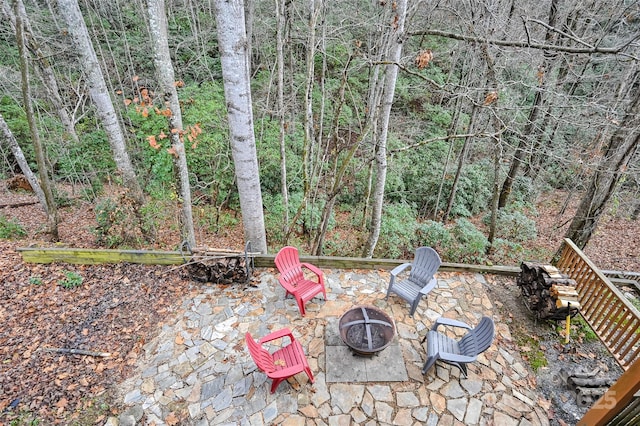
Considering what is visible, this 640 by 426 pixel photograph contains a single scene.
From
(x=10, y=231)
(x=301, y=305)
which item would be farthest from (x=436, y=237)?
(x=10, y=231)

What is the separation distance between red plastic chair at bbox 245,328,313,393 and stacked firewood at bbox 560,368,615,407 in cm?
296

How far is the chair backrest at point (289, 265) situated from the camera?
4.49m

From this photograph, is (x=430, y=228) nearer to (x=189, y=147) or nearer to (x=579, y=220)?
(x=579, y=220)

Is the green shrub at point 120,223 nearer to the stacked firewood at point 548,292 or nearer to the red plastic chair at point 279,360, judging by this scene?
the red plastic chair at point 279,360

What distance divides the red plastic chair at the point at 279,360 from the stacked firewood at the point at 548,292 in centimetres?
335

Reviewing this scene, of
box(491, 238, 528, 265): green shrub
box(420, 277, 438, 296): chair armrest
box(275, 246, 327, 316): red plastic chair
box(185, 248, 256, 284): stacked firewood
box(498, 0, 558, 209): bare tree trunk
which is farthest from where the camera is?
box(491, 238, 528, 265): green shrub

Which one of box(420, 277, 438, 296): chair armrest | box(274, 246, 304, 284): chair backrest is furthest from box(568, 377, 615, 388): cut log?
box(274, 246, 304, 284): chair backrest

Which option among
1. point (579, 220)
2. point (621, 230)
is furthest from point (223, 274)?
point (621, 230)

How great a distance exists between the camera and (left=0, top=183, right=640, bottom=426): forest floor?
319 centimetres

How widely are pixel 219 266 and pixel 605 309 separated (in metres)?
5.42

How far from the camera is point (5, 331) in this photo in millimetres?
3801

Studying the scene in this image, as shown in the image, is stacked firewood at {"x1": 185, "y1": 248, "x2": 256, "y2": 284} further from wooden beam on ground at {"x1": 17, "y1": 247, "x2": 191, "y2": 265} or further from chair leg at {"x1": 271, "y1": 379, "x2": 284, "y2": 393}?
chair leg at {"x1": 271, "y1": 379, "x2": 284, "y2": 393}

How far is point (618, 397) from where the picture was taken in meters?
2.57

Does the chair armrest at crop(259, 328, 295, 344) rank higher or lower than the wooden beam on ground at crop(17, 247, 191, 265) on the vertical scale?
higher
